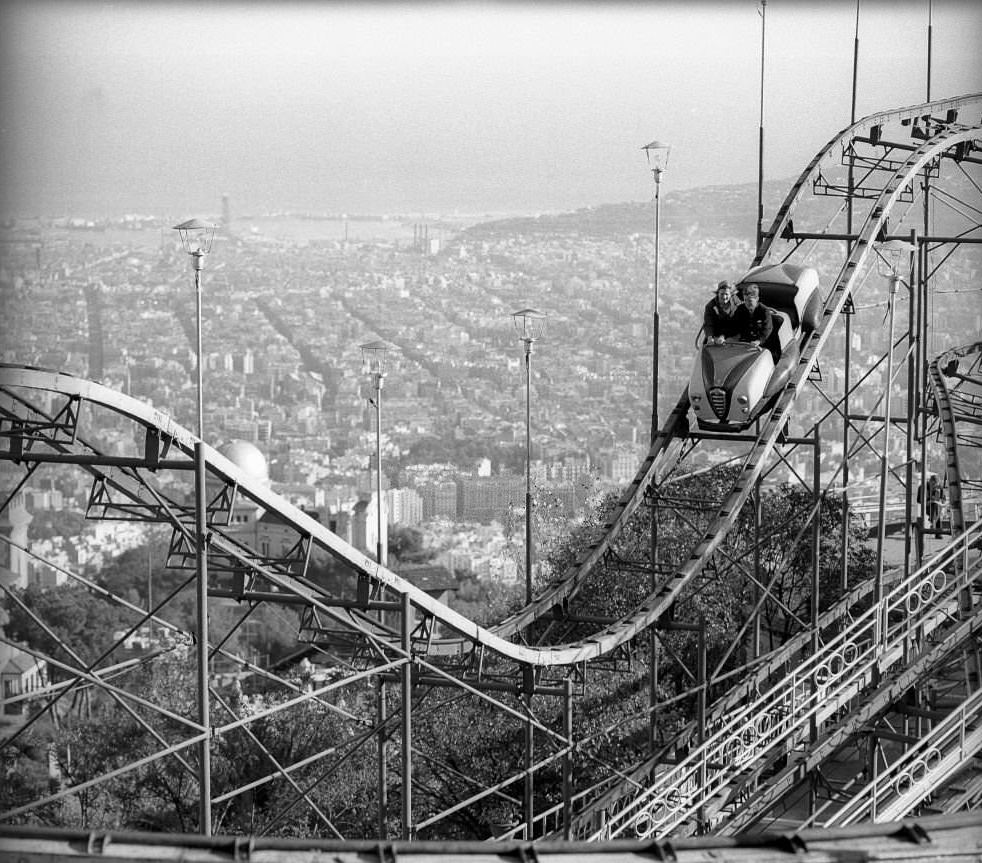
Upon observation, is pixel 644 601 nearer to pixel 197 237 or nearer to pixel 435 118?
pixel 197 237

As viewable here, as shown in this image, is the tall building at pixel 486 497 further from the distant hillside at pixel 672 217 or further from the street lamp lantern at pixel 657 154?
the street lamp lantern at pixel 657 154

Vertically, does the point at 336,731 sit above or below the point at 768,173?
below

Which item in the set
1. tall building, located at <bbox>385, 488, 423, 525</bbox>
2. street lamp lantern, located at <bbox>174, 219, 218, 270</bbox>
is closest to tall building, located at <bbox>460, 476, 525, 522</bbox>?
tall building, located at <bbox>385, 488, 423, 525</bbox>

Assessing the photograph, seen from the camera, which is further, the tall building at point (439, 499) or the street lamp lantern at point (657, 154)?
the tall building at point (439, 499)

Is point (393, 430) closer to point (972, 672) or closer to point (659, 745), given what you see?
point (659, 745)

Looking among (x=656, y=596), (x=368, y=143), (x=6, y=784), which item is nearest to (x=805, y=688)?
(x=656, y=596)

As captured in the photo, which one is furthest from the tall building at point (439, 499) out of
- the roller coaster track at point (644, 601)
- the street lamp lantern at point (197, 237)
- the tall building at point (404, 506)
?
the street lamp lantern at point (197, 237)

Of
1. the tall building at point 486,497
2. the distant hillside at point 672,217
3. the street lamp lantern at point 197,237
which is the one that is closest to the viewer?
the street lamp lantern at point 197,237
